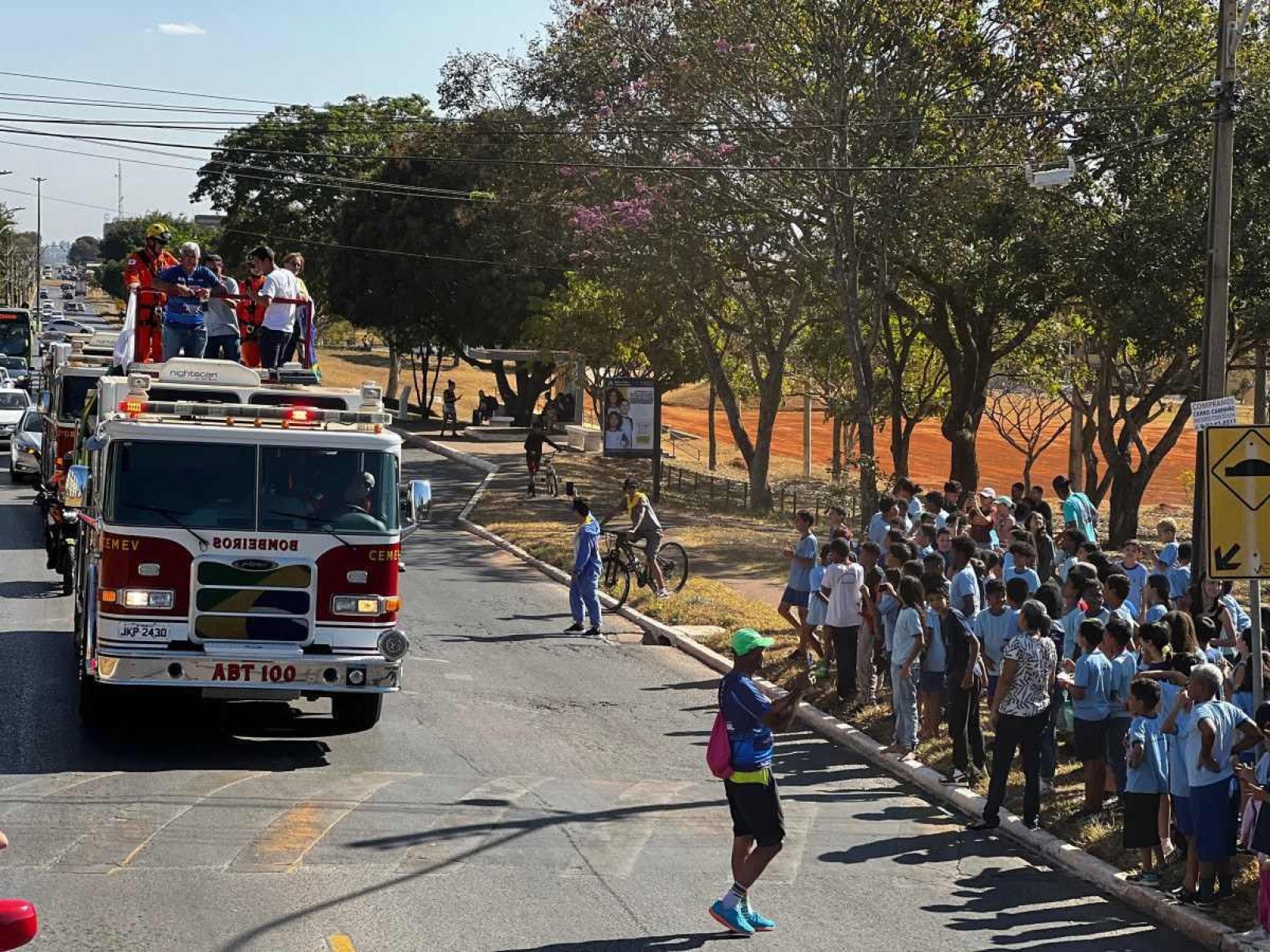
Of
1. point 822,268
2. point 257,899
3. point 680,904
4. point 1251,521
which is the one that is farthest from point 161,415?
point 822,268

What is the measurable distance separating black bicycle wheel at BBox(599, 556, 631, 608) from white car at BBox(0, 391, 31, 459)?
24.6 m

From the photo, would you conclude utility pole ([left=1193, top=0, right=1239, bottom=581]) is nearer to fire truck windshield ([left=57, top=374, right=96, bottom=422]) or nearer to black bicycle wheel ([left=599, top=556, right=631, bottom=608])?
black bicycle wheel ([left=599, top=556, right=631, bottom=608])

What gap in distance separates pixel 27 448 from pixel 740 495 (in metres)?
17.5

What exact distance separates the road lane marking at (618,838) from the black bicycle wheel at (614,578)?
10.7m

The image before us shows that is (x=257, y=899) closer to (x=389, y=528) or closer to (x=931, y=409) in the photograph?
(x=389, y=528)

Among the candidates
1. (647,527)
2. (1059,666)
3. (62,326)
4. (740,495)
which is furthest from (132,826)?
(62,326)

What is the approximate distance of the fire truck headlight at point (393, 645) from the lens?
13273 millimetres

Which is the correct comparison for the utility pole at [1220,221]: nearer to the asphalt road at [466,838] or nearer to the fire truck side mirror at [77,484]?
the asphalt road at [466,838]

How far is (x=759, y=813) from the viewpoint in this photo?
30.9ft

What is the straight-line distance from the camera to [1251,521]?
11.4 m

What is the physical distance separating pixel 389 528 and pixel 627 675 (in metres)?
5.29

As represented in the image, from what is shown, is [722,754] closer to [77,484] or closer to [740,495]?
[77,484]

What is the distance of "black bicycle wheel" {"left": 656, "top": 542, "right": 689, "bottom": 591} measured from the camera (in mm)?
23656

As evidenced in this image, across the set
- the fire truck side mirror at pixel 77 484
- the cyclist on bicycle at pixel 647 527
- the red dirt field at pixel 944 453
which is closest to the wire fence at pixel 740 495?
the red dirt field at pixel 944 453
